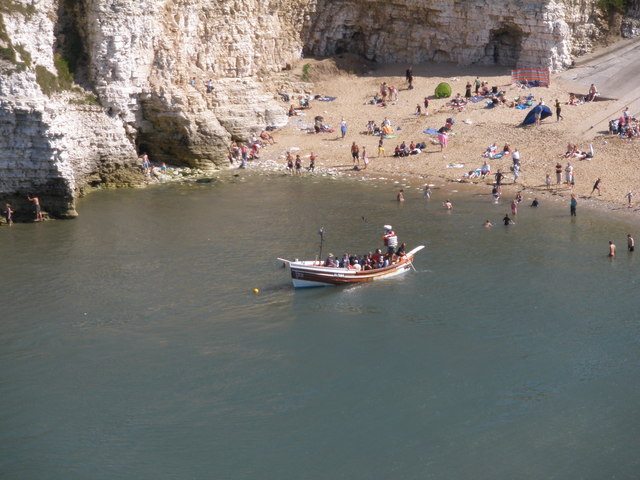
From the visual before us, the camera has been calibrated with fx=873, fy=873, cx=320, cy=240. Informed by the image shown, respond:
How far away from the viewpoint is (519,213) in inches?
1861

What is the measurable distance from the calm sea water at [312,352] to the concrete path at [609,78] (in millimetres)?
13334

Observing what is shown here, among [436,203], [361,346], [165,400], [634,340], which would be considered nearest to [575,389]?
[634,340]

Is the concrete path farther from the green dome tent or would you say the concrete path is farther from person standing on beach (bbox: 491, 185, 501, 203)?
person standing on beach (bbox: 491, 185, 501, 203)

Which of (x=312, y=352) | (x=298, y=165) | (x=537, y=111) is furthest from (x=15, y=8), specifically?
(x=537, y=111)

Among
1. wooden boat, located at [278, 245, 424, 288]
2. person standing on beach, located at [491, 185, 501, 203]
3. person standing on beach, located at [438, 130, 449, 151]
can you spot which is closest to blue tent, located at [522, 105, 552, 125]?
person standing on beach, located at [438, 130, 449, 151]

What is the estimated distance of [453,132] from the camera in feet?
193

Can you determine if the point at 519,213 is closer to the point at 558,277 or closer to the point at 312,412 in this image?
the point at 558,277

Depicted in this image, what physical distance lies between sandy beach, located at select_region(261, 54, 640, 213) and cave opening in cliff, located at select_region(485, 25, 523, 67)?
108cm

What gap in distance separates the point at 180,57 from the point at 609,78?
29.6 meters

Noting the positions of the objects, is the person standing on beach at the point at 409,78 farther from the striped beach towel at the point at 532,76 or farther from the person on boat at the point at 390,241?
the person on boat at the point at 390,241

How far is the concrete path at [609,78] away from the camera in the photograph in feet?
186

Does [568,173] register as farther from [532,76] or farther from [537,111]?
[532,76]

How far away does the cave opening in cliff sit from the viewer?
6550 centimetres

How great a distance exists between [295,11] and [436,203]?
75.3 ft
